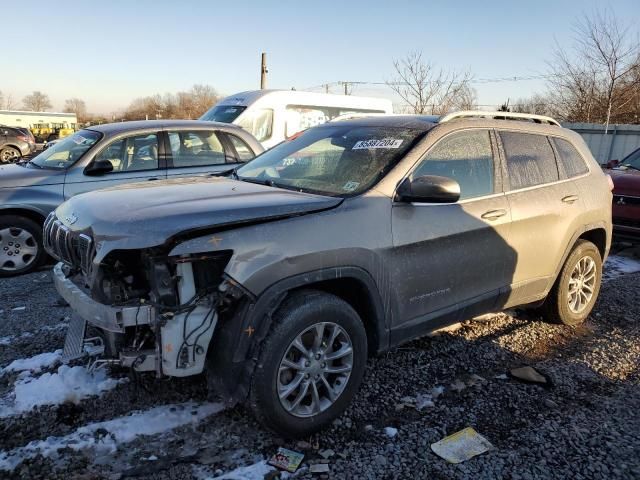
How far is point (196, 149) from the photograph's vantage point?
695 cm

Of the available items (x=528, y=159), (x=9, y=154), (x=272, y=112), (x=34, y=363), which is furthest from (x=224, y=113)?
(x=9, y=154)

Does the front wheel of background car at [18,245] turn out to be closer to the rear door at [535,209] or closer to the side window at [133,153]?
the side window at [133,153]

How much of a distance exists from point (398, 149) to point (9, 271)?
4.85m

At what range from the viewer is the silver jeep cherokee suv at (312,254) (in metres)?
2.66

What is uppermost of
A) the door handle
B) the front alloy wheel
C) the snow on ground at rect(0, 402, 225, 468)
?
the door handle

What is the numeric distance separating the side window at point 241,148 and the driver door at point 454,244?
4.10m

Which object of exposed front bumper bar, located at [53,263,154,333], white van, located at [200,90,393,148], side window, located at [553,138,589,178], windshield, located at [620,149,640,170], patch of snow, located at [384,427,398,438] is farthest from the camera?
white van, located at [200,90,393,148]

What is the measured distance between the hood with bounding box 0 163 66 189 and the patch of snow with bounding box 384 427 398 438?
4.93m

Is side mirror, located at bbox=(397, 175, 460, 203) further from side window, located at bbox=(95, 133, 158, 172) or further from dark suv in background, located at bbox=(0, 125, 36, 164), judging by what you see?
dark suv in background, located at bbox=(0, 125, 36, 164)

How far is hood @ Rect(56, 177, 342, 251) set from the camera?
263 cm

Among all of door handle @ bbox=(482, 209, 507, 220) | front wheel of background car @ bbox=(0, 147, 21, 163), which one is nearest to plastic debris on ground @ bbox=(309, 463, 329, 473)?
door handle @ bbox=(482, 209, 507, 220)

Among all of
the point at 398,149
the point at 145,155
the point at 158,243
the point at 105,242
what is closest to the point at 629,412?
the point at 398,149

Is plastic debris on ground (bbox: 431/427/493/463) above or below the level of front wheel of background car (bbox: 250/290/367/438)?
below

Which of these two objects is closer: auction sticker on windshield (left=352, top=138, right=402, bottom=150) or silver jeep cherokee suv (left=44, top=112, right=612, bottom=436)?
silver jeep cherokee suv (left=44, top=112, right=612, bottom=436)
